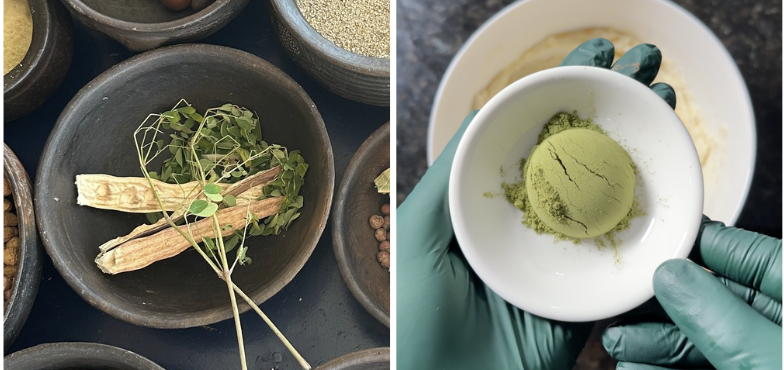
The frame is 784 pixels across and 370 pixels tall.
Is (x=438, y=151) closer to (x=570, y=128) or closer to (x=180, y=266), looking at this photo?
(x=570, y=128)

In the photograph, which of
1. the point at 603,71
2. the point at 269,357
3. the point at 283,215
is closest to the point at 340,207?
the point at 283,215

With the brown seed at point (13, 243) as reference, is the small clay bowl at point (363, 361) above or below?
above

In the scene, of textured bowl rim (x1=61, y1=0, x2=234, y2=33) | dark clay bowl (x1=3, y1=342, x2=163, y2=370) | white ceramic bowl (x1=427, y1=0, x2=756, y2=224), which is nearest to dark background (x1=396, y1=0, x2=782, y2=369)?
white ceramic bowl (x1=427, y1=0, x2=756, y2=224)

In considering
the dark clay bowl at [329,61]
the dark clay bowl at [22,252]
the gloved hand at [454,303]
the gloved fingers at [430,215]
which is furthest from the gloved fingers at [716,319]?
the dark clay bowl at [22,252]

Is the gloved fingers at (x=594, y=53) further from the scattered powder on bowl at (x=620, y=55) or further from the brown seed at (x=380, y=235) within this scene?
the brown seed at (x=380, y=235)

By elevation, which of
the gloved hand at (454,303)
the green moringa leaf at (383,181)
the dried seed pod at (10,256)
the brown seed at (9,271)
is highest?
the green moringa leaf at (383,181)

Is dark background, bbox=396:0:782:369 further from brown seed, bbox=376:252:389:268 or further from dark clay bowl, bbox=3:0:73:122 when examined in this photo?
dark clay bowl, bbox=3:0:73:122

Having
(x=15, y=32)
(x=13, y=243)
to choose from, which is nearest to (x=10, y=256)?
(x=13, y=243)
